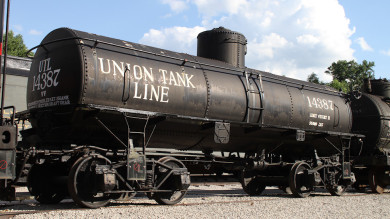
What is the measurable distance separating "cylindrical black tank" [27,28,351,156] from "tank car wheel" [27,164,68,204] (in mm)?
691

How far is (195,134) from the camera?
10266 millimetres

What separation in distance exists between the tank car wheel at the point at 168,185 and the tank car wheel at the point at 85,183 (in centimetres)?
141

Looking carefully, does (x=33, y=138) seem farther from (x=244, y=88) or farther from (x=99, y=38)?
(x=244, y=88)

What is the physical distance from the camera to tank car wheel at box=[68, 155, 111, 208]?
314 inches

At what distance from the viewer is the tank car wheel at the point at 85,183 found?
26.2 feet

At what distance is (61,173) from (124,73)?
2.70 meters

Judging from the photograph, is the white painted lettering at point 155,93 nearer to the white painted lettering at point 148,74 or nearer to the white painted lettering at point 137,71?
the white painted lettering at point 148,74

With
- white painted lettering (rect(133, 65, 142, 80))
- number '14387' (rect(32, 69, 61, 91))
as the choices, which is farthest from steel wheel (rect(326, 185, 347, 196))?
number '14387' (rect(32, 69, 61, 91))

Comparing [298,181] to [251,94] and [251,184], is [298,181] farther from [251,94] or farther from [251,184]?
[251,94]

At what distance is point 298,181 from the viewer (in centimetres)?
1264

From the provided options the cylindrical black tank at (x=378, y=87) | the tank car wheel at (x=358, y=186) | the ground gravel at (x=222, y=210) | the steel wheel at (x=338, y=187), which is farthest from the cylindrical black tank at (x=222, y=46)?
the cylindrical black tank at (x=378, y=87)

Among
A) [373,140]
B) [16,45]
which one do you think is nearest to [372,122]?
[373,140]

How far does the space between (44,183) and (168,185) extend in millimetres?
2722

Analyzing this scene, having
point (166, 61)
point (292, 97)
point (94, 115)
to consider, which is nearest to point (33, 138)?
point (94, 115)
